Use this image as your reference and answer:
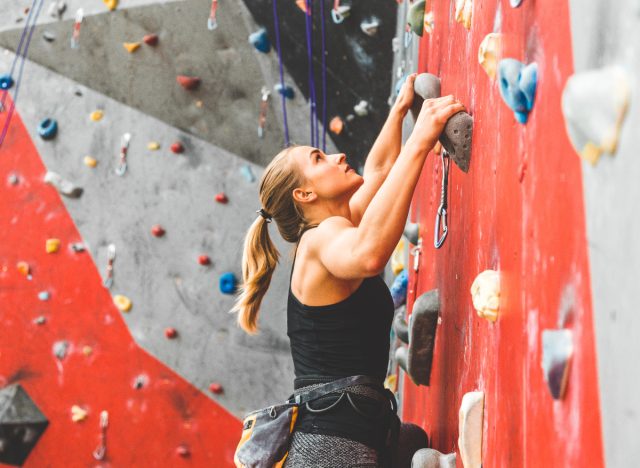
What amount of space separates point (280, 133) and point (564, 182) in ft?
7.84

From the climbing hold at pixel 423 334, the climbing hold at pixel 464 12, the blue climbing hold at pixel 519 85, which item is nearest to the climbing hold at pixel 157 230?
the climbing hold at pixel 423 334

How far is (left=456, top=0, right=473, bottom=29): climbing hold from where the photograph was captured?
1256 mm

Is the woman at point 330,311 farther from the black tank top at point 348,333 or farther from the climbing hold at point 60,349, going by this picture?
the climbing hold at point 60,349

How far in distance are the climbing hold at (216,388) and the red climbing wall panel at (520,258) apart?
69.4 inches

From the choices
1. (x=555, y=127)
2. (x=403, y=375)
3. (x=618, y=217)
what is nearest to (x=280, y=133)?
(x=403, y=375)

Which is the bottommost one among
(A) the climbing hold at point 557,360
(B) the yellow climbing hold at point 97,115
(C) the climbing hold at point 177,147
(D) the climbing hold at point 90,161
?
(A) the climbing hold at point 557,360

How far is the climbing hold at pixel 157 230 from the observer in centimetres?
307

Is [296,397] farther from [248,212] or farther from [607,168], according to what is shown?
[248,212]

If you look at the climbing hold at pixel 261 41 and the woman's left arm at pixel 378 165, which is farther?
the climbing hold at pixel 261 41

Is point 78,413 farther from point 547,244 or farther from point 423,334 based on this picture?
point 547,244

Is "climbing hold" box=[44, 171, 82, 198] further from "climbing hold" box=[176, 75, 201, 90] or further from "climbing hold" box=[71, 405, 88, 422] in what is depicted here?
"climbing hold" box=[71, 405, 88, 422]

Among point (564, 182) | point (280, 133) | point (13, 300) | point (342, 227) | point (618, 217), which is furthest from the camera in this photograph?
point (13, 300)

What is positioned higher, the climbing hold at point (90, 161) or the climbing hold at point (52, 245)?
the climbing hold at point (90, 161)

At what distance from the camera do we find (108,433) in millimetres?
3117
